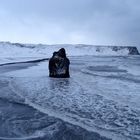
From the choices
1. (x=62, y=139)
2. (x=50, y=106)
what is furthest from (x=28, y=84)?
(x=62, y=139)

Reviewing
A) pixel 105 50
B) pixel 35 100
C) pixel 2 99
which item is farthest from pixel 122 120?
pixel 105 50

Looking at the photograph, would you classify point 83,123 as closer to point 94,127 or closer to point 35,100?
point 94,127

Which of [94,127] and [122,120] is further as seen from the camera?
[122,120]

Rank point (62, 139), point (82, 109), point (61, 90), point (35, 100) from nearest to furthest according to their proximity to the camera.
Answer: point (62, 139)
point (82, 109)
point (35, 100)
point (61, 90)

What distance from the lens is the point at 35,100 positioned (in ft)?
34.1

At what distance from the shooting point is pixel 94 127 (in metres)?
7.24

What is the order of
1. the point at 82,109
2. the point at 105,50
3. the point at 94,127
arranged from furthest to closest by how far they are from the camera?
1. the point at 105,50
2. the point at 82,109
3. the point at 94,127

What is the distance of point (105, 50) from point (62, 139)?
5469 inches

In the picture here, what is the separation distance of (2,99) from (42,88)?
8.98 feet

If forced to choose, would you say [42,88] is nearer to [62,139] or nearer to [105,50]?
[62,139]

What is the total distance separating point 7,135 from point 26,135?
1.19ft

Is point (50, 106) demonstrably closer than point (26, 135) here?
No

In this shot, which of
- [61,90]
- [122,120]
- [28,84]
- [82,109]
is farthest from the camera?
[28,84]

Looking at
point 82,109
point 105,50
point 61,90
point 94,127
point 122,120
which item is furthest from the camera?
point 105,50
